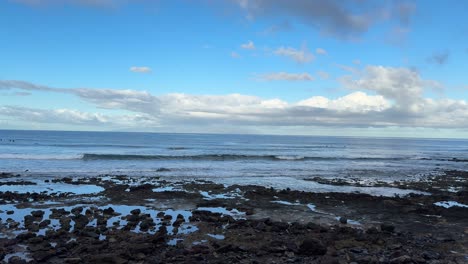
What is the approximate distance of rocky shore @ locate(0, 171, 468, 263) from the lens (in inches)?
424

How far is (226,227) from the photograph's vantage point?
14.3 metres

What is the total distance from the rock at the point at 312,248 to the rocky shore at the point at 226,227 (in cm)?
3

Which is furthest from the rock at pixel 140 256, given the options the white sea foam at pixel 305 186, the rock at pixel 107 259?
the white sea foam at pixel 305 186

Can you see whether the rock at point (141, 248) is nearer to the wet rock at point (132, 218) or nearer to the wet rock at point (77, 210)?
the wet rock at point (132, 218)

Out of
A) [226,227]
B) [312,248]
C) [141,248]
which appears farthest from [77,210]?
[312,248]

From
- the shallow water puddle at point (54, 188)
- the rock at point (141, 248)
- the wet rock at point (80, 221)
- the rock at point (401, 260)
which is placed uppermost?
the rock at point (401, 260)

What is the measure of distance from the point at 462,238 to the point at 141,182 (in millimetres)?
22406

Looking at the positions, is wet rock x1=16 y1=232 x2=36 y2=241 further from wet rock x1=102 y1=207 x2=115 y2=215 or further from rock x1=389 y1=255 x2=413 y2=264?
rock x1=389 y1=255 x2=413 y2=264

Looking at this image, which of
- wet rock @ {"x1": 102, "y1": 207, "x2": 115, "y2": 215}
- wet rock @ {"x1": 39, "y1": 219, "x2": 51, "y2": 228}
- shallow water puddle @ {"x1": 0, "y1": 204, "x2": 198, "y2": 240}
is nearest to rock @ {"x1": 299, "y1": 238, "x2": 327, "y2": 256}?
shallow water puddle @ {"x1": 0, "y1": 204, "x2": 198, "y2": 240}

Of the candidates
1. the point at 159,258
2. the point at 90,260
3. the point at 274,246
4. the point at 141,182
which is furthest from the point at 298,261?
the point at 141,182

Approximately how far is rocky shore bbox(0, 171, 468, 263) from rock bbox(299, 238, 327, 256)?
30 millimetres

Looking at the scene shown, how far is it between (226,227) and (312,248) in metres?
4.30

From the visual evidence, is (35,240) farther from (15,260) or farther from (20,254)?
(15,260)

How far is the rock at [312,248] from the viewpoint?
11.0 m
